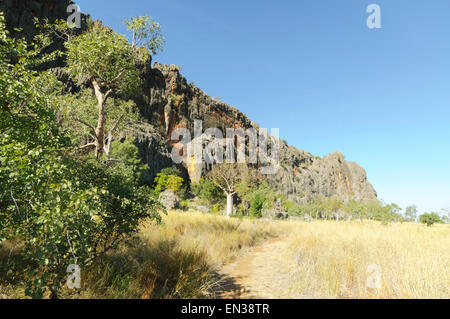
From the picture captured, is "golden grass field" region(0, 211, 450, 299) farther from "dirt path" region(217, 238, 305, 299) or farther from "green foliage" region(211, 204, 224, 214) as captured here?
"green foliage" region(211, 204, 224, 214)

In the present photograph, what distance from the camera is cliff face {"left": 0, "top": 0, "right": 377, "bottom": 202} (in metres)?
42.5

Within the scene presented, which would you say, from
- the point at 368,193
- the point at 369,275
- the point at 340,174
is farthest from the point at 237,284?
the point at 368,193

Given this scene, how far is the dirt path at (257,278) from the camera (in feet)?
17.1

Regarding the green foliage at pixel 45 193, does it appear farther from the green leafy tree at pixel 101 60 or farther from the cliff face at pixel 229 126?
the cliff face at pixel 229 126

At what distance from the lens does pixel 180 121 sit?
68875 mm

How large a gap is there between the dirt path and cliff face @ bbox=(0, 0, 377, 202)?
46.7 meters

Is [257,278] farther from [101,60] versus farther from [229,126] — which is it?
[229,126]

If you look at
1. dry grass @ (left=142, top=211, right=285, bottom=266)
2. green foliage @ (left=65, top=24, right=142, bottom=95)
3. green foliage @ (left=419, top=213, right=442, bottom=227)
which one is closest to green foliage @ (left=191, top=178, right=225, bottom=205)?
dry grass @ (left=142, top=211, right=285, bottom=266)

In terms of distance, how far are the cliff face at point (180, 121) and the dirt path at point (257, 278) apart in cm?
4674

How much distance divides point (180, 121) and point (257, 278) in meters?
66.4

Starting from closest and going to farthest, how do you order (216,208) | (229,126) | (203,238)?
(203,238), (216,208), (229,126)

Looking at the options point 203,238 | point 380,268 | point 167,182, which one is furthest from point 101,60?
point 167,182

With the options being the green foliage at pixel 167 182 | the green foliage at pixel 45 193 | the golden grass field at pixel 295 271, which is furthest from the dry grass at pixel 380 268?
the green foliage at pixel 167 182

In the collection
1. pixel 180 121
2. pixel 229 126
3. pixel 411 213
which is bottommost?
pixel 411 213
